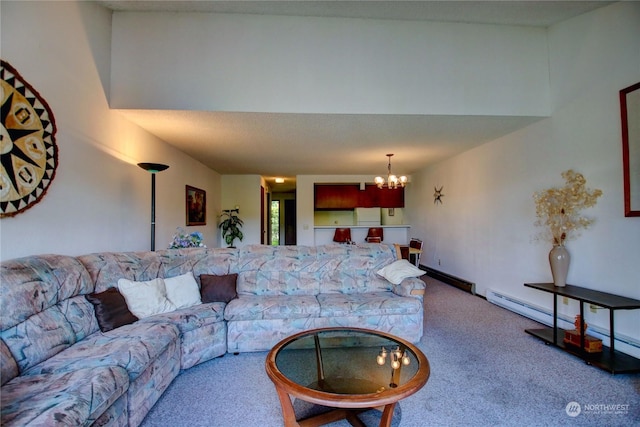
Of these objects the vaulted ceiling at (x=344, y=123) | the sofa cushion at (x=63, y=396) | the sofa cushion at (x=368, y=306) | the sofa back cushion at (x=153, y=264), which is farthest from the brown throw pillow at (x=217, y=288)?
the vaulted ceiling at (x=344, y=123)

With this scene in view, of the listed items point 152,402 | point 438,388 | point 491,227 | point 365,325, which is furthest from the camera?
point 491,227

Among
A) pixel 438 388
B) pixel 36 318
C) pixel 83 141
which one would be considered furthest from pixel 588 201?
pixel 83 141

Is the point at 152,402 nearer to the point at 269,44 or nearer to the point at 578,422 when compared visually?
the point at 578,422

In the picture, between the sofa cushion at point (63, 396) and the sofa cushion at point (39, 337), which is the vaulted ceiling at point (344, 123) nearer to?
the sofa cushion at point (39, 337)

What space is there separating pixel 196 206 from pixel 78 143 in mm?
2945

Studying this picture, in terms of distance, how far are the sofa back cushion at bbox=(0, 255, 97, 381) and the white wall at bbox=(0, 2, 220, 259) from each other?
0.31 metres

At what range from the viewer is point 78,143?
2551mm

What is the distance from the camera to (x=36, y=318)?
1712mm

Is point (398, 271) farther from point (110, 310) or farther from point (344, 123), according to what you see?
point (110, 310)

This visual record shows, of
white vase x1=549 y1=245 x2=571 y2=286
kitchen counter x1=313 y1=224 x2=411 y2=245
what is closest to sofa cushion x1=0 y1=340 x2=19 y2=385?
white vase x1=549 y1=245 x2=571 y2=286

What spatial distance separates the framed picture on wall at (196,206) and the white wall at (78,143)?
4.20ft

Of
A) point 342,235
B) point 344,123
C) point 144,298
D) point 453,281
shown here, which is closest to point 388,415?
A: point 144,298

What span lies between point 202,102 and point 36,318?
7.67 ft

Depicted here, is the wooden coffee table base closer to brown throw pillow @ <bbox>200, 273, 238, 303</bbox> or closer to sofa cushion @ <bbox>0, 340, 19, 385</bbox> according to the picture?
sofa cushion @ <bbox>0, 340, 19, 385</bbox>
